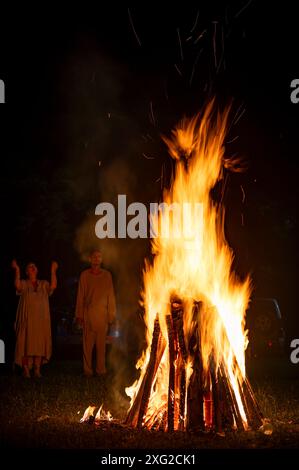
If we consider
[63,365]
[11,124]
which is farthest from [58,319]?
[11,124]

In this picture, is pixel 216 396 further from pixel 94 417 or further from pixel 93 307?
pixel 93 307

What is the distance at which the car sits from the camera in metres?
22.6

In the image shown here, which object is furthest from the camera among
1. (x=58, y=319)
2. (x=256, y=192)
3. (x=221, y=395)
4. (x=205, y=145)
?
(x=256, y=192)

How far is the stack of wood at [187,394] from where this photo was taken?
9930mm

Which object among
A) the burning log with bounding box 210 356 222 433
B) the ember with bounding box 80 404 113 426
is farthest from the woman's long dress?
the burning log with bounding box 210 356 222 433

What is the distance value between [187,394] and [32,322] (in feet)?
23.1

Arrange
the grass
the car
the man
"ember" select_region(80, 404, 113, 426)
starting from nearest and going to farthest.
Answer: the grass → "ember" select_region(80, 404, 113, 426) → the man → the car

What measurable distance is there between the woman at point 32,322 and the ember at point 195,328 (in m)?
5.83

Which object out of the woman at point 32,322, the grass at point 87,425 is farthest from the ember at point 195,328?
the woman at point 32,322

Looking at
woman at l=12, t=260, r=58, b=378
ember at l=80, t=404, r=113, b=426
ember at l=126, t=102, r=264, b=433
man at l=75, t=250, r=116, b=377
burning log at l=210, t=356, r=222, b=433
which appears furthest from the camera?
man at l=75, t=250, r=116, b=377

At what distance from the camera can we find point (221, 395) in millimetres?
10078

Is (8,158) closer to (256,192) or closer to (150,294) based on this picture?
(256,192)

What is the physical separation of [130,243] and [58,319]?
496cm

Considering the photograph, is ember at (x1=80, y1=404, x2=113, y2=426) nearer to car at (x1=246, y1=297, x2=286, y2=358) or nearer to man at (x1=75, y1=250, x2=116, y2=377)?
man at (x1=75, y1=250, x2=116, y2=377)
